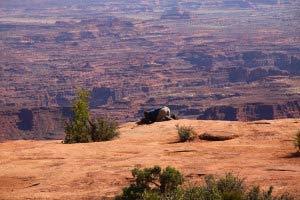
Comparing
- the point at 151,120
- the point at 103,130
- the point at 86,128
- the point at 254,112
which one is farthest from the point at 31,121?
the point at 103,130

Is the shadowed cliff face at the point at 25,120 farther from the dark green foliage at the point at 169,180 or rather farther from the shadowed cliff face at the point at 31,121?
the dark green foliage at the point at 169,180

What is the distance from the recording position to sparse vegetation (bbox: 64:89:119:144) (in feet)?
78.9

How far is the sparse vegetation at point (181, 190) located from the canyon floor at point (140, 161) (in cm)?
106

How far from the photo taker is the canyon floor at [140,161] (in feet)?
47.1

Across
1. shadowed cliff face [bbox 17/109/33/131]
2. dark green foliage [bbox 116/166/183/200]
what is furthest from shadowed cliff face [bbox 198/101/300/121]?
dark green foliage [bbox 116/166/183/200]

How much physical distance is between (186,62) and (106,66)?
25129 mm

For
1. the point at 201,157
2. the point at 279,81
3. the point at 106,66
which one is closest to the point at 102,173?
the point at 201,157

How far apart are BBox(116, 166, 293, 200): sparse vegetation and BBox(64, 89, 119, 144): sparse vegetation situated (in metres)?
10.7

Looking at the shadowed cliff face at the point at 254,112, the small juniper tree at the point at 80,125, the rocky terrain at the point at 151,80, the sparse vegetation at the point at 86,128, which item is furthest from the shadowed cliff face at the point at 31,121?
the sparse vegetation at the point at 86,128

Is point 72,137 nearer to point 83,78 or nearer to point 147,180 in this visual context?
point 147,180

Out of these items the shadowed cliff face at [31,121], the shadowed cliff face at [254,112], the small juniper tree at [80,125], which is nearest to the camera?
the small juniper tree at [80,125]

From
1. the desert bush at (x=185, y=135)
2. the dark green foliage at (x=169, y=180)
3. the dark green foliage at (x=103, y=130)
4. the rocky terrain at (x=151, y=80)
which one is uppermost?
the dark green foliage at (x=169, y=180)

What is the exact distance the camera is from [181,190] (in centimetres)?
1145

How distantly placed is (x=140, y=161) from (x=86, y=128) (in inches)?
332
